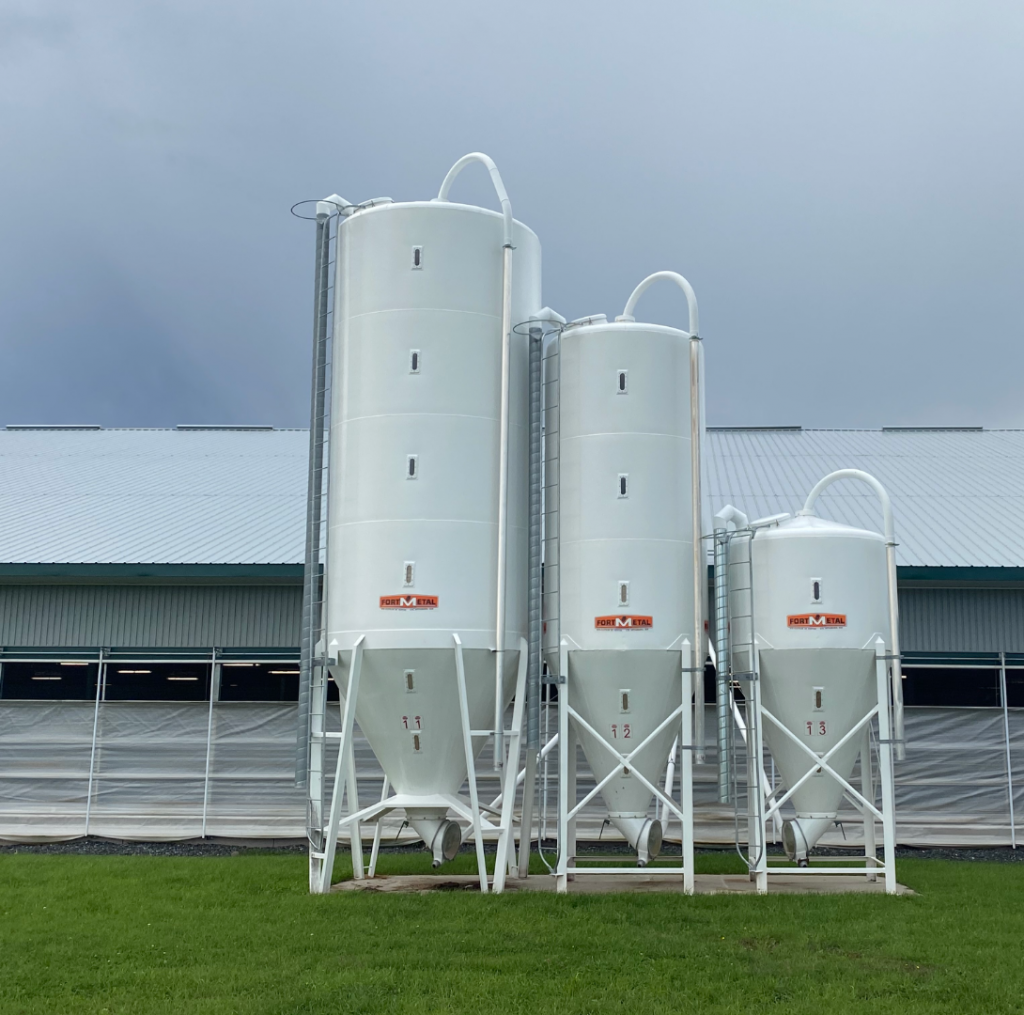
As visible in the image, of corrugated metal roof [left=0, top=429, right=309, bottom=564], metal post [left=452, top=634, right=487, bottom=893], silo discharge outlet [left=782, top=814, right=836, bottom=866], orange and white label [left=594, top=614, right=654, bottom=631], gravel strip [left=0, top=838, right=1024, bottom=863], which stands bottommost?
gravel strip [left=0, top=838, right=1024, bottom=863]

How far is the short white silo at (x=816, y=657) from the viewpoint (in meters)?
16.1

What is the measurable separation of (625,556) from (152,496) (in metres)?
13.8

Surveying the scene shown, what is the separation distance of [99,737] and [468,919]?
1091 centimetres

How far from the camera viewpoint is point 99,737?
22000 mm

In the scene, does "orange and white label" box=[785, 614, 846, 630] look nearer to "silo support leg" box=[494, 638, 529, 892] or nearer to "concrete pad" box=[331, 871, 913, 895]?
"concrete pad" box=[331, 871, 913, 895]

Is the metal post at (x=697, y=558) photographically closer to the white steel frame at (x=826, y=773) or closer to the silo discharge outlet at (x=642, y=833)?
the white steel frame at (x=826, y=773)

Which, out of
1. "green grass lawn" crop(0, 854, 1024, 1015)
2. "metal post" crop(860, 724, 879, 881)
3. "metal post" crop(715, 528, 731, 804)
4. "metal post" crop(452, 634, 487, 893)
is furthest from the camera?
"metal post" crop(860, 724, 879, 881)

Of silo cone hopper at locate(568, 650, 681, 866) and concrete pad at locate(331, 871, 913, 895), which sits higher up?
silo cone hopper at locate(568, 650, 681, 866)

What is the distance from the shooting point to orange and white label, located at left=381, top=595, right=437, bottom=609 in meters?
15.6

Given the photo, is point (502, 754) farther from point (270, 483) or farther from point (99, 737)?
point (270, 483)

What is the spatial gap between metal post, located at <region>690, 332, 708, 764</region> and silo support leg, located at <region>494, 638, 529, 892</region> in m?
2.26

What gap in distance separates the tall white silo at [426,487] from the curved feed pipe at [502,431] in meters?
0.03

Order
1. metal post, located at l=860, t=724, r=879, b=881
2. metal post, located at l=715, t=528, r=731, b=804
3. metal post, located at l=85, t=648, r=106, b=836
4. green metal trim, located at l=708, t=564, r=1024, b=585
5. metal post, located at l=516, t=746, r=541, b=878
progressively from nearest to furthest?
1. metal post, located at l=715, t=528, r=731, b=804
2. metal post, located at l=860, t=724, r=879, b=881
3. metal post, located at l=516, t=746, r=541, b=878
4. green metal trim, located at l=708, t=564, r=1024, b=585
5. metal post, located at l=85, t=648, r=106, b=836

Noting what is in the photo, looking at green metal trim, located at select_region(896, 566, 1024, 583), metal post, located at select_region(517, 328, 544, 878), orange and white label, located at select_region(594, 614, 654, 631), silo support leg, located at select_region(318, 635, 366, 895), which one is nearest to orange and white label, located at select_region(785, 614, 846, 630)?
orange and white label, located at select_region(594, 614, 654, 631)
